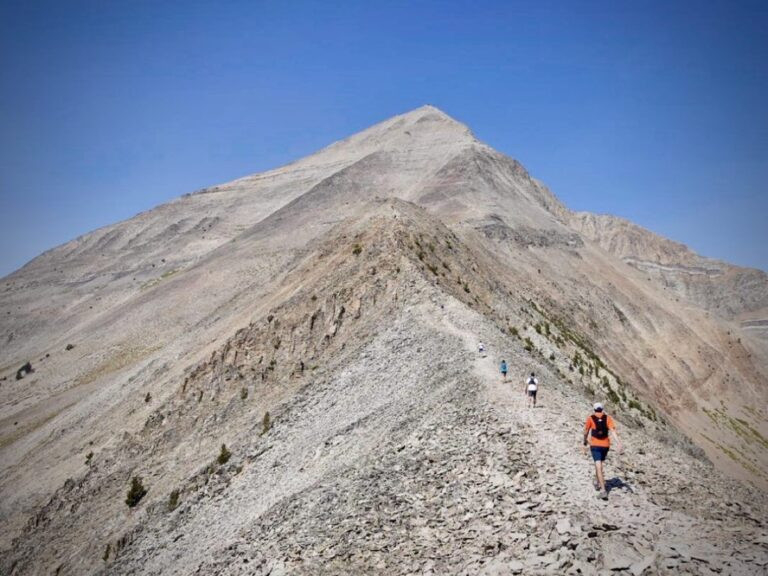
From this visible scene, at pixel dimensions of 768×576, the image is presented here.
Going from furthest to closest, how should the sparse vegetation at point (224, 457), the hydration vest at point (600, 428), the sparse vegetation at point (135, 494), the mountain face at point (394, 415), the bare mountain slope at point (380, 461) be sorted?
1. the sparse vegetation at point (135, 494)
2. the sparse vegetation at point (224, 457)
3. the hydration vest at point (600, 428)
4. the mountain face at point (394, 415)
5. the bare mountain slope at point (380, 461)

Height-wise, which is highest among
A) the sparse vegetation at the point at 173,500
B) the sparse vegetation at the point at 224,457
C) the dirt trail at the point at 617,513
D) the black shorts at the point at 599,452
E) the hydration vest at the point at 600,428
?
the hydration vest at the point at 600,428

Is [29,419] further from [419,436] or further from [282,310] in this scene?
[419,436]

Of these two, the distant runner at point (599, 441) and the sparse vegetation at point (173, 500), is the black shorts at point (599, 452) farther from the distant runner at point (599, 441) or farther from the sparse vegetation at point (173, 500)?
the sparse vegetation at point (173, 500)

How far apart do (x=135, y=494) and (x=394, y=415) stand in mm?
16559

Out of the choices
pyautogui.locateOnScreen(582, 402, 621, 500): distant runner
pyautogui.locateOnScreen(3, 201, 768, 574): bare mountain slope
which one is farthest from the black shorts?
pyautogui.locateOnScreen(3, 201, 768, 574): bare mountain slope

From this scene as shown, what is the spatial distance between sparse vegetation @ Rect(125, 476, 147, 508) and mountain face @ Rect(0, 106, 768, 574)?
0.48 metres

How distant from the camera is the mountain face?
485 inches

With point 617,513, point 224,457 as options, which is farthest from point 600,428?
point 224,457

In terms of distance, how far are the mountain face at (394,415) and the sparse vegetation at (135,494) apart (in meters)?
0.48

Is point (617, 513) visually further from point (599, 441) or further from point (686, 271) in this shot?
point (686, 271)

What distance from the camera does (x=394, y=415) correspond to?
21.0 m

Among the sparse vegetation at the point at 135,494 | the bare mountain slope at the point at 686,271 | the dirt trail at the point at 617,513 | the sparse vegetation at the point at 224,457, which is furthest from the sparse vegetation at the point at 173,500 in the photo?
the bare mountain slope at the point at 686,271

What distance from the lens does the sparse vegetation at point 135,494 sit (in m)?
27.9

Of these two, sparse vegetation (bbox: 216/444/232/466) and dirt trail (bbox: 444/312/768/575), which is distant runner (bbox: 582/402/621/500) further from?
sparse vegetation (bbox: 216/444/232/466)
